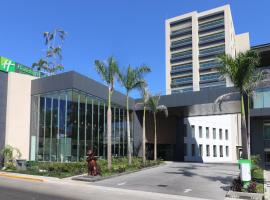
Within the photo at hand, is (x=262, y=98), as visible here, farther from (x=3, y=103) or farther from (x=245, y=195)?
(x=3, y=103)

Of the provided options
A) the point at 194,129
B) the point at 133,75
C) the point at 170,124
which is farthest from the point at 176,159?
the point at 133,75

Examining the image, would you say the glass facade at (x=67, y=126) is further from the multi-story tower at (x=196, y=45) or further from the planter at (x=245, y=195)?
the multi-story tower at (x=196, y=45)

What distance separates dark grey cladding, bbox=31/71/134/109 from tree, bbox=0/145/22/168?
16.6 ft

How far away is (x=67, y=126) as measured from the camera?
2492 cm

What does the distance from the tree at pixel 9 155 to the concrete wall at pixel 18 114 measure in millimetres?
557

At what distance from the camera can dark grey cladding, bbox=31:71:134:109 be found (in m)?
25.7

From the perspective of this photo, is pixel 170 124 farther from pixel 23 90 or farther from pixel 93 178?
pixel 93 178

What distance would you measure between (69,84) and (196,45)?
9196 cm

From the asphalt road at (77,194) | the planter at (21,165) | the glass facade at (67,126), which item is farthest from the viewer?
the glass facade at (67,126)

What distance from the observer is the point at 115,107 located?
32469 mm

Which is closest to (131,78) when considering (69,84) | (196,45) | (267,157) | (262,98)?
(69,84)

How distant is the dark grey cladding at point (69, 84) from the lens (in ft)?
84.3

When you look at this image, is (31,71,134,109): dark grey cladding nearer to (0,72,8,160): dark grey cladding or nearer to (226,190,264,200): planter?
(0,72,8,160): dark grey cladding

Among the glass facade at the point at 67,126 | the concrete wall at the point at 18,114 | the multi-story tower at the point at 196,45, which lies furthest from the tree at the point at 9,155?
the multi-story tower at the point at 196,45
